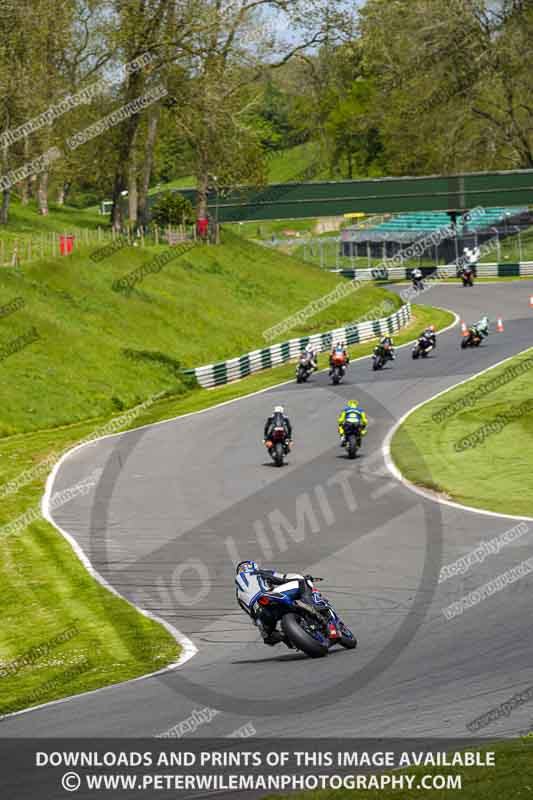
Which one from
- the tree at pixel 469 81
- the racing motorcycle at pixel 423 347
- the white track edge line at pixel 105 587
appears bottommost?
the white track edge line at pixel 105 587

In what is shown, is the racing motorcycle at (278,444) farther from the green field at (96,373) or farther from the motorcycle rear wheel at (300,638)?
the motorcycle rear wheel at (300,638)

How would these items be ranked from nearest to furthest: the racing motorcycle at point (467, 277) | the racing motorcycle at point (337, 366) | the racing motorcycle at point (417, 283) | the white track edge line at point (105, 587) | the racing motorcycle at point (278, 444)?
1. the white track edge line at point (105, 587)
2. the racing motorcycle at point (278, 444)
3. the racing motorcycle at point (337, 366)
4. the racing motorcycle at point (417, 283)
5. the racing motorcycle at point (467, 277)

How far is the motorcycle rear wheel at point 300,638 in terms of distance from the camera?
41.4 feet

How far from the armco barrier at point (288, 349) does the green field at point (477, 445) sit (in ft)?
27.9

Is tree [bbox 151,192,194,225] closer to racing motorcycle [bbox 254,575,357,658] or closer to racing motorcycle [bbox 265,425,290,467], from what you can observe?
racing motorcycle [bbox 265,425,290,467]

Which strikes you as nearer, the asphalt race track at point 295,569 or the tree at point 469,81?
the asphalt race track at point 295,569

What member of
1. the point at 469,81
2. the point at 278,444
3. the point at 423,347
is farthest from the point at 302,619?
the point at 469,81

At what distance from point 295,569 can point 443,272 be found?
60.1 meters

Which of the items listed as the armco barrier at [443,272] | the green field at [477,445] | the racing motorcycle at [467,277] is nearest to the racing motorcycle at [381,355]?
the green field at [477,445]

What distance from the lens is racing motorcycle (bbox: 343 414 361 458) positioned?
27812 millimetres

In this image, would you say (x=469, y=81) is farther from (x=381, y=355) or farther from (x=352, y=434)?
→ (x=352, y=434)

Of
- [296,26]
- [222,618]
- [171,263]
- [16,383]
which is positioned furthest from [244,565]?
[296,26]

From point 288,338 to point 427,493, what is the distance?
31127mm

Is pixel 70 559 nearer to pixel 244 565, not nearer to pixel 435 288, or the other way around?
pixel 244 565
